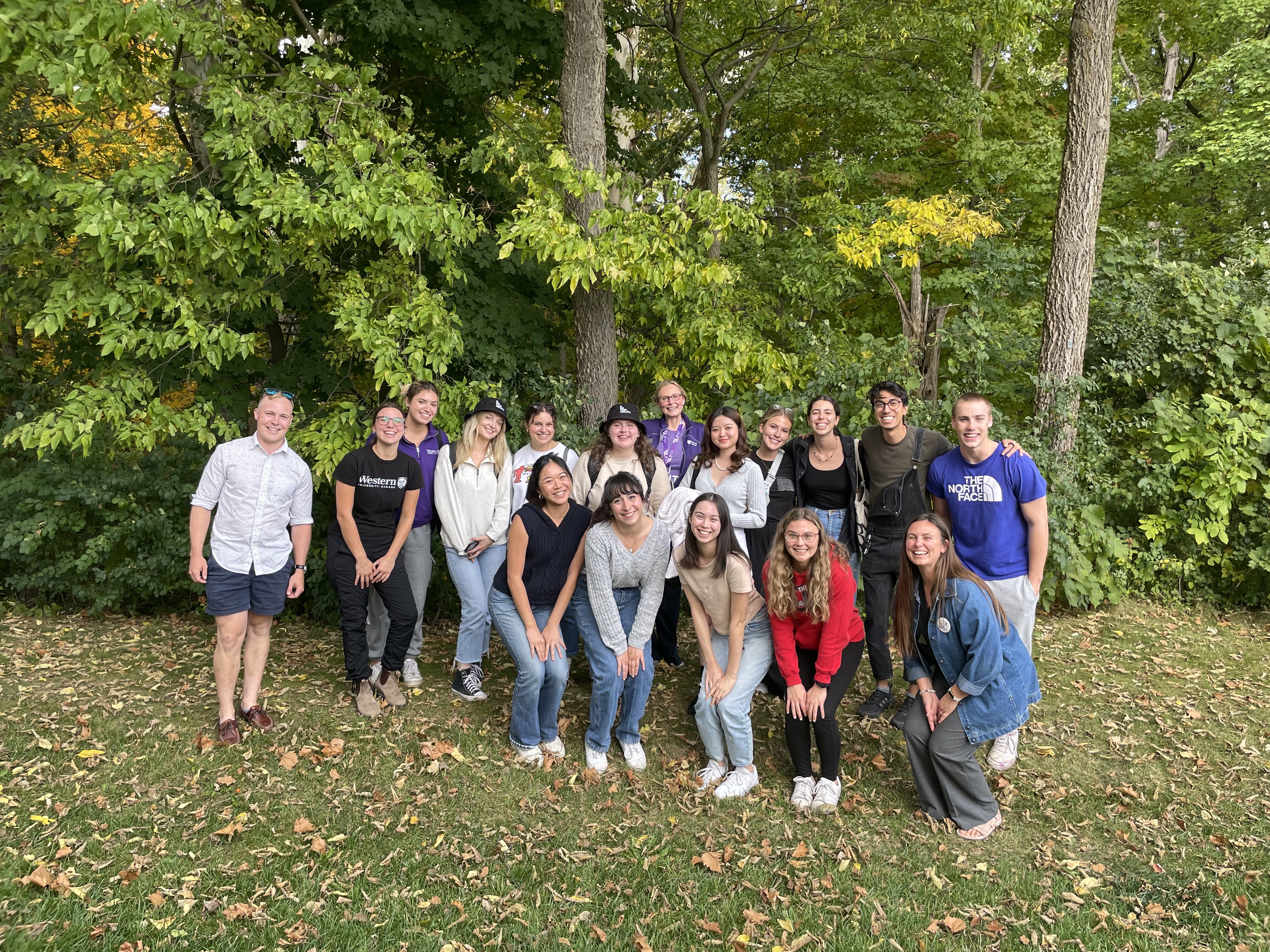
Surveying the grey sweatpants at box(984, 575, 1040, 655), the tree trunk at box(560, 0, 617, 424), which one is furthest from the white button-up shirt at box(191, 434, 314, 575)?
the grey sweatpants at box(984, 575, 1040, 655)

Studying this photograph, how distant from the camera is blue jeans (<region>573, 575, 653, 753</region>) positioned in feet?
14.7

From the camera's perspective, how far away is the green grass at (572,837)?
330 cm

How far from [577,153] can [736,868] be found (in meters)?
5.76

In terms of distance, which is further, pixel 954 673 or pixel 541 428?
pixel 541 428

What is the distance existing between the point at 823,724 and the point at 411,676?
283 centimetres

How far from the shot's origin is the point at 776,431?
518 centimetres

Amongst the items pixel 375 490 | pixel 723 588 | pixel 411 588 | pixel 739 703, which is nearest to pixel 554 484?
pixel 723 588

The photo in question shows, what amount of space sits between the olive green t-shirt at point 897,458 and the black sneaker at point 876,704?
123 centimetres

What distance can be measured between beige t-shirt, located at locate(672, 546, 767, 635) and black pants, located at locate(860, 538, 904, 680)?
3.17ft

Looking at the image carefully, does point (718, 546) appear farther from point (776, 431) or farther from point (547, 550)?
point (776, 431)

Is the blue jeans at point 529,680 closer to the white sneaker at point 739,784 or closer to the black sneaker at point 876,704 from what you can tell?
the white sneaker at point 739,784

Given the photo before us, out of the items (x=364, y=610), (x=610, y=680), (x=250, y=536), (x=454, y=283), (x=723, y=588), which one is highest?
(x=454, y=283)

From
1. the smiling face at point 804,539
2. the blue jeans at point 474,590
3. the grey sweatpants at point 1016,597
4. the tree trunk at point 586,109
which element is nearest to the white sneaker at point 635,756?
the blue jeans at point 474,590

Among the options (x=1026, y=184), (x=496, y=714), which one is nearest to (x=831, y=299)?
(x=1026, y=184)
